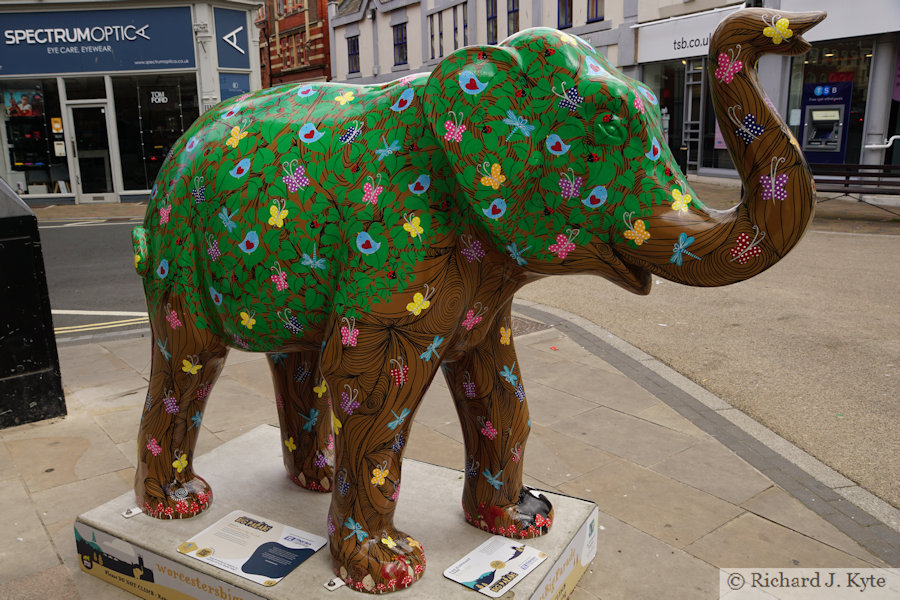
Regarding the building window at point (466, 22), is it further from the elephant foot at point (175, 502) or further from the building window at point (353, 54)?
the elephant foot at point (175, 502)

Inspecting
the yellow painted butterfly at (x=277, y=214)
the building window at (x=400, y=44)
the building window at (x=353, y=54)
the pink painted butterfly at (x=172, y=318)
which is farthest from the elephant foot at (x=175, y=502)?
the building window at (x=353, y=54)

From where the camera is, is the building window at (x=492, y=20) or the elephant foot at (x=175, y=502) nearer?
the elephant foot at (x=175, y=502)

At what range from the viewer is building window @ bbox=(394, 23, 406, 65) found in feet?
103

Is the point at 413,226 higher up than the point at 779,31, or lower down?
lower down

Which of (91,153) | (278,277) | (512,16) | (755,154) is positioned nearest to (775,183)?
(755,154)

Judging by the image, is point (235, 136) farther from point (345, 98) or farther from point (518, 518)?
point (518, 518)

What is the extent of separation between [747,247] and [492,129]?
0.69 metres

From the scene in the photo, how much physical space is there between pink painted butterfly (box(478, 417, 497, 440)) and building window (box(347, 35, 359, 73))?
113ft

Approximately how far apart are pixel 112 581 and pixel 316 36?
39990 mm

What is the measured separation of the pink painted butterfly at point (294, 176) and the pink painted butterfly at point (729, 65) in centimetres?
115

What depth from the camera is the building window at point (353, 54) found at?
115 ft

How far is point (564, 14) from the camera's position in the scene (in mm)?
22719

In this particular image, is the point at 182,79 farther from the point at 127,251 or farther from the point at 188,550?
the point at 188,550

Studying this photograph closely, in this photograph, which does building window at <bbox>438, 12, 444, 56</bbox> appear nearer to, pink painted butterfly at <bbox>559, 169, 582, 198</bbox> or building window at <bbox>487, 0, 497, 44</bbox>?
building window at <bbox>487, 0, 497, 44</bbox>
